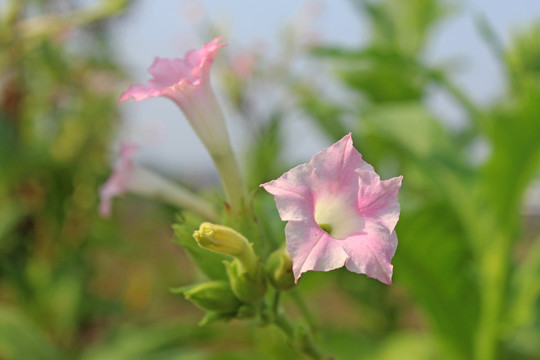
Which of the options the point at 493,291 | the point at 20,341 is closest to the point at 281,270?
the point at 493,291

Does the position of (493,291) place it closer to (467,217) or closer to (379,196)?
(467,217)

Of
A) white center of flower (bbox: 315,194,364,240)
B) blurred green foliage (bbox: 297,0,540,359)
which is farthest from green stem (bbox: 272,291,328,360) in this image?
blurred green foliage (bbox: 297,0,540,359)

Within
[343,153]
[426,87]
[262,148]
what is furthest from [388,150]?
Answer: [343,153]

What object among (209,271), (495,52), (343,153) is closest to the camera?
(343,153)

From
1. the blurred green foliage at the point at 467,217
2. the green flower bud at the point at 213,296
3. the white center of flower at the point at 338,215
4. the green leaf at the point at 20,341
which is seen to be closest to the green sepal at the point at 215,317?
the green flower bud at the point at 213,296

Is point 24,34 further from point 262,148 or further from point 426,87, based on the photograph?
point 426,87

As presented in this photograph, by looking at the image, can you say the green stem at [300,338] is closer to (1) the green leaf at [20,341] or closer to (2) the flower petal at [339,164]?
(2) the flower petal at [339,164]

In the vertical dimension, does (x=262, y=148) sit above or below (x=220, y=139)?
below
